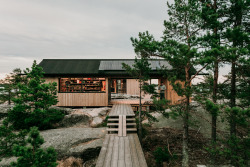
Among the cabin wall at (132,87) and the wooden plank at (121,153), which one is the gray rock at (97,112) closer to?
the wooden plank at (121,153)

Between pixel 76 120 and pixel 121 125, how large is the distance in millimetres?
4702

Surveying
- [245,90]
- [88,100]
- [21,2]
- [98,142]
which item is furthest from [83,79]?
[21,2]

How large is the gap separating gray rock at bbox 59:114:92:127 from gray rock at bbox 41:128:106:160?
1.70 metres

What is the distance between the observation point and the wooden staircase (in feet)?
21.9

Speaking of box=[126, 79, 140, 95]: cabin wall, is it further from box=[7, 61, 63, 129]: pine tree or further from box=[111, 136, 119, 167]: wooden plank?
box=[111, 136, 119, 167]: wooden plank

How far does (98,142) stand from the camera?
7.09 meters

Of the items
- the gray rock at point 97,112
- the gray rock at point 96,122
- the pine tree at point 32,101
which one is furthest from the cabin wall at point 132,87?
the pine tree at point 32,101

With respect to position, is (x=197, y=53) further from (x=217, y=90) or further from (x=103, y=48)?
(x=103, y=48)

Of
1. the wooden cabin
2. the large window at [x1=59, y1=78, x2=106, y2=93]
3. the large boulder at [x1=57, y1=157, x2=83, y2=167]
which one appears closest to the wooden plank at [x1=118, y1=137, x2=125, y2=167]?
the large boulder at [x1=57, y1=157, x2=83, y2=167]

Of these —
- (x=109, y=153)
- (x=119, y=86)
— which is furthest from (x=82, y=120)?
(x=119, y=86)

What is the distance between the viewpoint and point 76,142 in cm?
714

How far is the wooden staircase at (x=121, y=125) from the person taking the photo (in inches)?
262

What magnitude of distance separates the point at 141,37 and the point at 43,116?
8402mm

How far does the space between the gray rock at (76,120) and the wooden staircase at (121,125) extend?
302 centimetres
